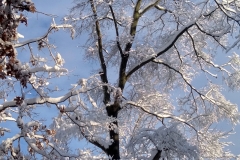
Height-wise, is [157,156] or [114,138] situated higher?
[114,138]

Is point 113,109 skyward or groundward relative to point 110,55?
groundward

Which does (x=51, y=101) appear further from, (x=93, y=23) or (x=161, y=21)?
(x=161, y=21)

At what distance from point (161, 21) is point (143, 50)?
226 centimetres

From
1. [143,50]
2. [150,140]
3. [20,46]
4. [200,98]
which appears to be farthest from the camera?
[200,98]

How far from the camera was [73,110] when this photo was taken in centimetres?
663

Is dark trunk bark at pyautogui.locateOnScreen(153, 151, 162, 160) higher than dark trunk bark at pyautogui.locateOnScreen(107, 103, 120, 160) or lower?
lower

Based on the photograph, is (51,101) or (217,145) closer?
(51,101)

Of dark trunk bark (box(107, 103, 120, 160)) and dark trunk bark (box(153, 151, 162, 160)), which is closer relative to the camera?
dark trunk bark (box(153, 151, 162, 160))

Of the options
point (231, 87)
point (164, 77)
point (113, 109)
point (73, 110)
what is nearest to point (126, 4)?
point (164, 77)

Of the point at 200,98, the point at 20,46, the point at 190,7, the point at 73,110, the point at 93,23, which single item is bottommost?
the point at 73,110

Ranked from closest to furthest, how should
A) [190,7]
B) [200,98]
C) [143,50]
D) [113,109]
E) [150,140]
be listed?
[150,140]
[113,109]
[143,50]
[190,7]
[200,98]

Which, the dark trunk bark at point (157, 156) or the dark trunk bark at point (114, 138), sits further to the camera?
the dark trunk bark at point (114, 138)

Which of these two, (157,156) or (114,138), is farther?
(114,138)

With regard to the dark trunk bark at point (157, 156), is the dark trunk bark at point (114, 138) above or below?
above
